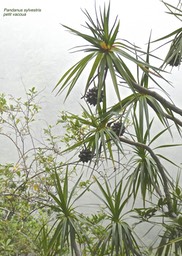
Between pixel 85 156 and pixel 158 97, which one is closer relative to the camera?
pixel 158 97

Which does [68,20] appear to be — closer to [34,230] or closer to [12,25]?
[12,25]

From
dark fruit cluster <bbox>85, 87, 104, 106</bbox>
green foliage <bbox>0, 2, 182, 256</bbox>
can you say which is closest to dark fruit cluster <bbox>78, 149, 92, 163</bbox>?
green foliage <bbox>0, 2, 182, 256</bbox>

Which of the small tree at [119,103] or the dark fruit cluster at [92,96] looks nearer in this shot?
the small tree at [119,103]

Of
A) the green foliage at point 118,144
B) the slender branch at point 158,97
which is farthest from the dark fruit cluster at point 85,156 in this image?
the slender branch at point 158,97

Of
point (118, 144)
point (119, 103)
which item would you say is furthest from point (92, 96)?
point (118, 144)

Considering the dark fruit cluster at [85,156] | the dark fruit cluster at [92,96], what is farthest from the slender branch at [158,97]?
the dark fruit cluster at [85,156]

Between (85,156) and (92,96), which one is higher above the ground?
(92,96)

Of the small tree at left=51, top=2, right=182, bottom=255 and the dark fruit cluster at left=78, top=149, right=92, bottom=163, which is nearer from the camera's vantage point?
the small tree at left=51, top=2, right=182, bottom=255

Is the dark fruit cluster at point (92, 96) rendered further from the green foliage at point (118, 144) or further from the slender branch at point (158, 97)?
the slender branch at point (158, 97)

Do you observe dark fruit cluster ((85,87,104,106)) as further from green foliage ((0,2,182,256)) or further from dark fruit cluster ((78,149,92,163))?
dark fruit cluster ((78,149,92,163))

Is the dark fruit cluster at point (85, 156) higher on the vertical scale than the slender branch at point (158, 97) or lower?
lower

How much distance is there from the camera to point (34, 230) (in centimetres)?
267

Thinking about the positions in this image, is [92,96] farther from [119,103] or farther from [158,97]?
[158,97]

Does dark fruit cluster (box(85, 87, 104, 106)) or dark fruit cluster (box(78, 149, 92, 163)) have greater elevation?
dark fruit cluster (box(85, 87, 104, 106))
